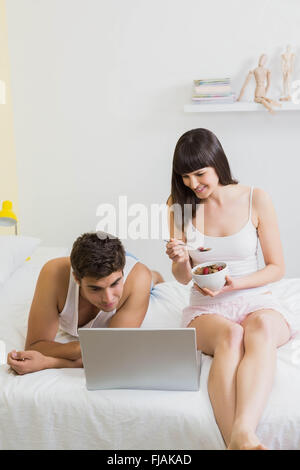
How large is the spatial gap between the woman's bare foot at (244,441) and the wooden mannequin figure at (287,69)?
2209 mm

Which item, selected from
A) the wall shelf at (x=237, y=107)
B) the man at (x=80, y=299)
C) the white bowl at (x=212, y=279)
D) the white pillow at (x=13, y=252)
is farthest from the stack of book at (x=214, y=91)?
the white bowl at (x=212, y=279)

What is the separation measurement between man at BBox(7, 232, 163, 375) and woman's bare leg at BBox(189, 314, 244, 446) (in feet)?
0.76

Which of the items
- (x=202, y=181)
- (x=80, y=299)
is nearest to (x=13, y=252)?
(x=80, y=299)

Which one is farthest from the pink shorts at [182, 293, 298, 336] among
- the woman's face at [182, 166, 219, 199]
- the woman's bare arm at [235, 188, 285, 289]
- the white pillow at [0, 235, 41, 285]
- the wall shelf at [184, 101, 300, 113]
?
the wall shelf at [184, 101, 300, 113]

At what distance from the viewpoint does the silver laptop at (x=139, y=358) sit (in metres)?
1.60

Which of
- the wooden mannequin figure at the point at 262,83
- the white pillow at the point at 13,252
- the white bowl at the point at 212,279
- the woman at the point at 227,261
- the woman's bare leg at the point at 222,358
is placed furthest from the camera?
the wooden mannequin figure at the point at 262,83

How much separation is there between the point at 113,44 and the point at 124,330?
2250 mm

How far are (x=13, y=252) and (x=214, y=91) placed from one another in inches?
56.4

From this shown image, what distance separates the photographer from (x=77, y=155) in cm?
355

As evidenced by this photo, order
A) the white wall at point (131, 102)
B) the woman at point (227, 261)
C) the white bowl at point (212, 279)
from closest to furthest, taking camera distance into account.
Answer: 1. the woman at point (227, 261)
2. the white bowl at point (212, 279)
3. the white wall at point (131, 102)

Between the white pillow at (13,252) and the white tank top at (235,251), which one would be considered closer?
the white tank top at (235,251)

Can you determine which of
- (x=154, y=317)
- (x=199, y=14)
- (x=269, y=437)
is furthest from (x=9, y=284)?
(x=199, y=14)

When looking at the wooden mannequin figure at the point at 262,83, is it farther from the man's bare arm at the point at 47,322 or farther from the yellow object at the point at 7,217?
the man's bare arm at the point at 47,322

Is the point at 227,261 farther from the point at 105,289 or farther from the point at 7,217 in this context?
the point at 7,217
